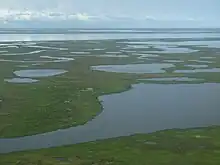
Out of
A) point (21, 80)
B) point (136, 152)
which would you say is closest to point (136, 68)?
point (21, 80)

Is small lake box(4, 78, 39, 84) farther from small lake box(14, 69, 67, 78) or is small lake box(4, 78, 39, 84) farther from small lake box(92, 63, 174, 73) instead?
small lake box(92, 63, 174, 73)

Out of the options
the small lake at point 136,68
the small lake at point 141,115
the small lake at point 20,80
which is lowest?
the small lake at point 136,68

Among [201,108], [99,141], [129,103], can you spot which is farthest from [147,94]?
[99,141]

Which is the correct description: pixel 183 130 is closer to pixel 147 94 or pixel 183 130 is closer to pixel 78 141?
pixel 78 141

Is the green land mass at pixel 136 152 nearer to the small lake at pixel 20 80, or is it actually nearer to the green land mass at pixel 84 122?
the green land mass at pixel 84 122

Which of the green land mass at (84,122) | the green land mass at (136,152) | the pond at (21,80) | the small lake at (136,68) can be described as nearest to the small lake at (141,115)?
the green land mass at (84,122)

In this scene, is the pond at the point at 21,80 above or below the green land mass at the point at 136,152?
below

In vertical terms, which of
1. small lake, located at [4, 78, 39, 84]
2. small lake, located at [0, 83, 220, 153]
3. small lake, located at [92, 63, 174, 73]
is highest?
small lake, located at [0, 83, 220, 153]

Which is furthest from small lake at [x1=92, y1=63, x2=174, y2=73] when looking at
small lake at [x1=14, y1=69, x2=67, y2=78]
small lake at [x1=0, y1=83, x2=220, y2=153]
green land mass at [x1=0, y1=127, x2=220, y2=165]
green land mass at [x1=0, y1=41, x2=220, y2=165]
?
green land mass at [x1=0, y1=127, x2=220, y2=165]
